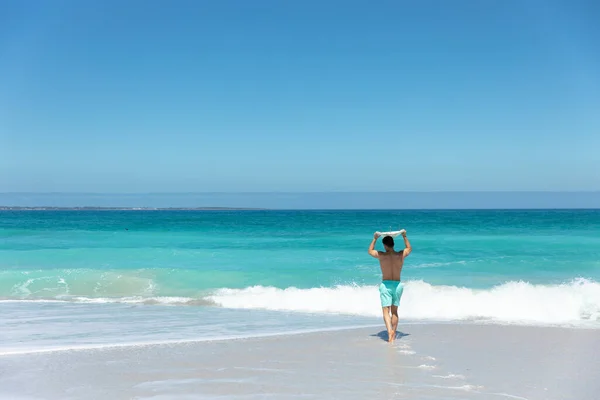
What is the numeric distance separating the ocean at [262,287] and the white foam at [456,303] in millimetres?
40

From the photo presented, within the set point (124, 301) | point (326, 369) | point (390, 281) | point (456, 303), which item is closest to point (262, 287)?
point (124, 301)

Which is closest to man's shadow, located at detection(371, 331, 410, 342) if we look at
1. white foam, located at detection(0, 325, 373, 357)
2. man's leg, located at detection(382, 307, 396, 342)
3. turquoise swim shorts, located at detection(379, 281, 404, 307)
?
man's leg, located at detection(382, 307, 396, 342)

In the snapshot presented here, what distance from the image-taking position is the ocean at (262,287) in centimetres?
1005

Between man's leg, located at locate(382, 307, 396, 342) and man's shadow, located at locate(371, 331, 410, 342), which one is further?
man's shadow, located at locate(371, 331, 410, 342)

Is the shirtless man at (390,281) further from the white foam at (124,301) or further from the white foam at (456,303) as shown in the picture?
the white foam at (124,301)

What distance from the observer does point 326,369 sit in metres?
6.73

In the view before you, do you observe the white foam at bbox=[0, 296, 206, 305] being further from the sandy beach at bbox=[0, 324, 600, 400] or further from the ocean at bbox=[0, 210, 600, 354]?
the sandy beach at bbox=[0, 324, 600, 400]

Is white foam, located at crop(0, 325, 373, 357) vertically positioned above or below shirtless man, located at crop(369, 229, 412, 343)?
below

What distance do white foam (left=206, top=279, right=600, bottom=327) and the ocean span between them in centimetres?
4

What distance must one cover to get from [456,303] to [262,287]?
602 cm

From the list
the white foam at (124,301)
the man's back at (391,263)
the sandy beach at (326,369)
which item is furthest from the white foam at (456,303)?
the man's back at (391,263)

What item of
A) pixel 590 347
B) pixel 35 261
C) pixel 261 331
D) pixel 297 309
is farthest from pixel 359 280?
pixel 35 261

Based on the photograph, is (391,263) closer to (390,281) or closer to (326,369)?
(390,281)

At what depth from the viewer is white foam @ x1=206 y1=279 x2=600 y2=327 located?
11.2 meters
